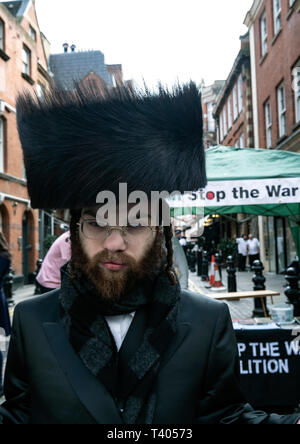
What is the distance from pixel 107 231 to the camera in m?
1.66

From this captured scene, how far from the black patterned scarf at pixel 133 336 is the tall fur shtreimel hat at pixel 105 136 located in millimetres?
384

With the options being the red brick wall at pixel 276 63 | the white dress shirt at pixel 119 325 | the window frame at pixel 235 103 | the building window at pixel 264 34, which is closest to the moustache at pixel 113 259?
the white dress shirt at pixel 119 325

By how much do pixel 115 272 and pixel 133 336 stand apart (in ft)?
0.80

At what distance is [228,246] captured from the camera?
23.8m

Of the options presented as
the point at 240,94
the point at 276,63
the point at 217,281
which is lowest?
the point at 217,281

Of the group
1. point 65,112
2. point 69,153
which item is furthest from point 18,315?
point 65,112

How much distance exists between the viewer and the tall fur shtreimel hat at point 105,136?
Answer: 1709 mm

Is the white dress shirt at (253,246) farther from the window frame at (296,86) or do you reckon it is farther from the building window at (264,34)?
the building window at (264,34)

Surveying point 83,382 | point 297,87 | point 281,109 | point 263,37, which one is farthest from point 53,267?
point 263,37

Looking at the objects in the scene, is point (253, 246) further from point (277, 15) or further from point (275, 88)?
point (277, 15)

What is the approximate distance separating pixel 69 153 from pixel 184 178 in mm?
479

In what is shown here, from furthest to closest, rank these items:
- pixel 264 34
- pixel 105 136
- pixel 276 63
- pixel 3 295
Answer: pixel 264 34 < pixel 276 63 < pixel 3 295 < pixel 105 136

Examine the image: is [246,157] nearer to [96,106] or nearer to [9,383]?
[96,106]

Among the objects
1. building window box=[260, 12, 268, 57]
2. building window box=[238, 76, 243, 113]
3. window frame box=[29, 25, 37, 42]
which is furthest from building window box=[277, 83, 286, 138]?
window frame box=[29, 25, 37, 42]
